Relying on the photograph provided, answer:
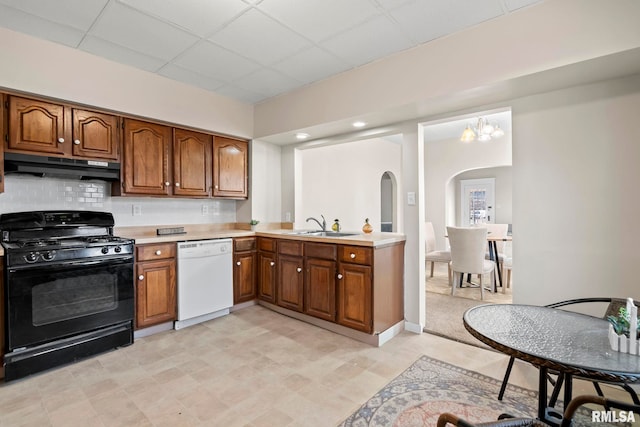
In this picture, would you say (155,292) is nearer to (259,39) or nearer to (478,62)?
(259,39)

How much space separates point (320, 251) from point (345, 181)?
8.79ft

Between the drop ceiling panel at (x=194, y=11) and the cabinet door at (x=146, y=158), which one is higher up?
the drop ceiling panel at (x=194, y=11)

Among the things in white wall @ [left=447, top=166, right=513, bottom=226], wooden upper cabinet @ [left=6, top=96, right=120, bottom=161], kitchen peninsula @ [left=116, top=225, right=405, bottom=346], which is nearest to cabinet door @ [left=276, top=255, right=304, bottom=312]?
kitchen peninsula @ [left=116, top=225, right=405, bottom=346]

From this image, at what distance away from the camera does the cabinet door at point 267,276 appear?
12.2 feet

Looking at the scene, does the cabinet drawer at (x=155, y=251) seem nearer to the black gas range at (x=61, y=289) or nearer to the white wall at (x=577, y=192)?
the black gas range at (x=61, y=289)

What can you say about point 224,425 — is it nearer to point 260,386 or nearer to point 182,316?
point 260,386

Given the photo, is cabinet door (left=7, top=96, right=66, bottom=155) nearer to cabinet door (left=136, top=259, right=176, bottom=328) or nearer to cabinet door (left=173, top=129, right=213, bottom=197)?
cabinet door (left=173, top=129, right=213, bottom=197)

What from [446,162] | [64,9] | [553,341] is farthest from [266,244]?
[446,162]

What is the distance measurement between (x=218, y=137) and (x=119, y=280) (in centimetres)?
193

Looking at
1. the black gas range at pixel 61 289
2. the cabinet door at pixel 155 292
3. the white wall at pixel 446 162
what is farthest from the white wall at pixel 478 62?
the white wall at pixel 446 162

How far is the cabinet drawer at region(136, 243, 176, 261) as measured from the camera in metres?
2.94

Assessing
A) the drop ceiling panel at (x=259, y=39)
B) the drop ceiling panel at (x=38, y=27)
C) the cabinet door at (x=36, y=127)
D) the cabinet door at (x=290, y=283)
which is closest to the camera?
the drop ceiling panel at (x=38, y=27)

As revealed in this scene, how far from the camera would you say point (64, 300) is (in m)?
2.48

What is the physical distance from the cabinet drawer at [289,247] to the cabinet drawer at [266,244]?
0.39 ft
